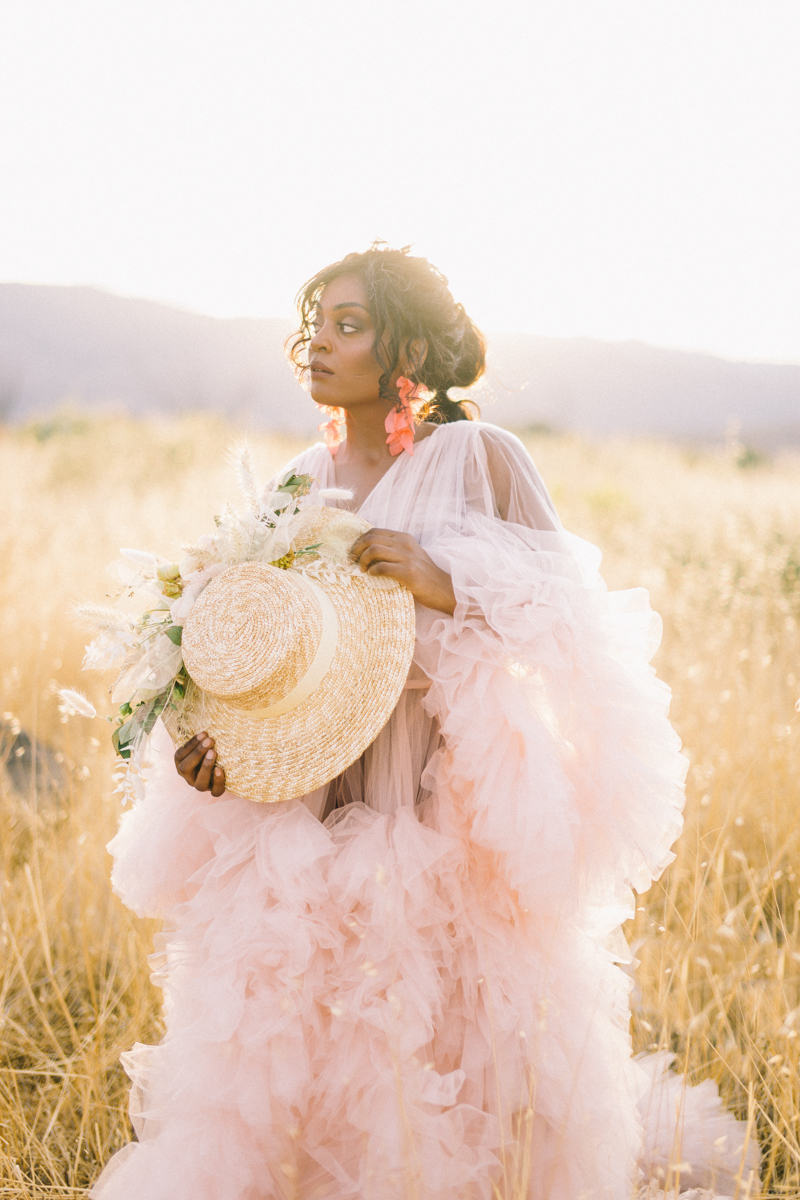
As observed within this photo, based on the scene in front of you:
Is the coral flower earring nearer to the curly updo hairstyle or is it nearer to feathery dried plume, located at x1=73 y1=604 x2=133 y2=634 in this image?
the curly updo hairstyle

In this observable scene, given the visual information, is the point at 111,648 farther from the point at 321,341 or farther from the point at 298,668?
the point at 321,341

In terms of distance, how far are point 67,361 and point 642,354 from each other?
130 ft

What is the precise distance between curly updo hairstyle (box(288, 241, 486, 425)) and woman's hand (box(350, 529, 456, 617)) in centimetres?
50

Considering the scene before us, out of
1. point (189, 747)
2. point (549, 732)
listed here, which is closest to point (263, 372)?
point (189, 747)

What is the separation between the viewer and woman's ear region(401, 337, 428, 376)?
208 cm

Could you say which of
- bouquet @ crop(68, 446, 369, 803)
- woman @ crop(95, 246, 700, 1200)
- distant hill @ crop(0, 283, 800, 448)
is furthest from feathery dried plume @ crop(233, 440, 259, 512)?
distant hill @ crop(0, 283, 800, 448)

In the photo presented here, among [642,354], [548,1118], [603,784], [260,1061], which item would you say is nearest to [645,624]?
[603,784]

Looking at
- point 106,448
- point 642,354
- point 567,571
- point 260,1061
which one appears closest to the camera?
point 260,1061

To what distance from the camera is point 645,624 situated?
6.15 ft

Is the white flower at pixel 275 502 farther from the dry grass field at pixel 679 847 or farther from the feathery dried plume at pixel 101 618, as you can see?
the feathery dried plume at pixel 101 618

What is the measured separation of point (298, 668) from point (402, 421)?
761 millimetres

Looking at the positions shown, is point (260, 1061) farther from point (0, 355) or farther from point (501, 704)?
point (0, 355)

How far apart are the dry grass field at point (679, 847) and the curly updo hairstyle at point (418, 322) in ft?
2.51

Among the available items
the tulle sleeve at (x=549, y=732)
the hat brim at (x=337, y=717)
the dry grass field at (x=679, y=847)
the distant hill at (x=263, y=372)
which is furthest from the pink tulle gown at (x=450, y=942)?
the distant hill at (x=263, y=372)
